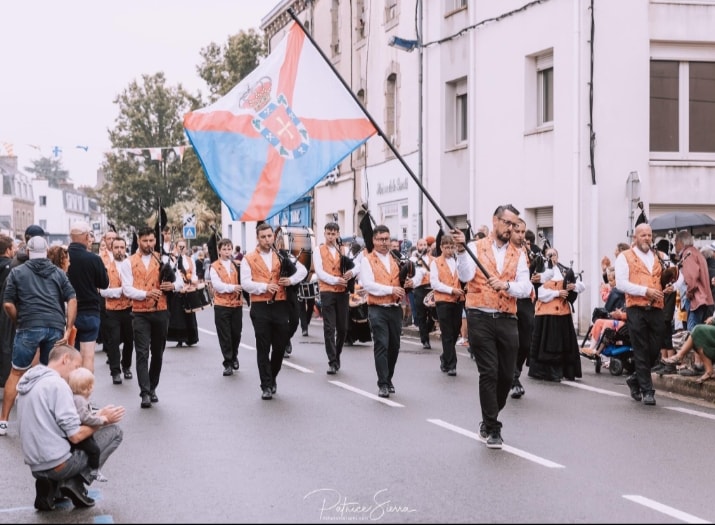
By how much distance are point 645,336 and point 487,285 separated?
3385 millimetres

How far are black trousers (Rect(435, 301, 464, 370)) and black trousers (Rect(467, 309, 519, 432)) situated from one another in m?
5.59

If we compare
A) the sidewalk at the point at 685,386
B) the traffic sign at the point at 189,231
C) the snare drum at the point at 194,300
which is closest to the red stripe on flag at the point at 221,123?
the sidewalk at the point at 685,386

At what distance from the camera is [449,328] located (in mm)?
15953

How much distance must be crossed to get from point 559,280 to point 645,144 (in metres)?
9.29

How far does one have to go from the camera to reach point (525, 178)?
25.3m

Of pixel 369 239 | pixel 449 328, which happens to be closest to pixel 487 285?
pixel 369 239

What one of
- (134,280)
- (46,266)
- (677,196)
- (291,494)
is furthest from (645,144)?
(291,494)

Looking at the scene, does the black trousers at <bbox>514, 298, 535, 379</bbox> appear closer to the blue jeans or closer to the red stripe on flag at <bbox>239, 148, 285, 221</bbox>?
the red stripe on flag at <bbox>239, 148, 285, 221</bbox>

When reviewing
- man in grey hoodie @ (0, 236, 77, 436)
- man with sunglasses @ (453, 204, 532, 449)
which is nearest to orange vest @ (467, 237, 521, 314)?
man with sunglasses @ (453, 204, 532, 449)

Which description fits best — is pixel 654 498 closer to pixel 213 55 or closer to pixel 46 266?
pixel 46 266

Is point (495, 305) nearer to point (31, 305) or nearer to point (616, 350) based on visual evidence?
point (31, 305)

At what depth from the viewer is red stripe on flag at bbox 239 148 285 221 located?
1186cm

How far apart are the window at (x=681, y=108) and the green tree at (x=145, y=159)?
63.1 meters

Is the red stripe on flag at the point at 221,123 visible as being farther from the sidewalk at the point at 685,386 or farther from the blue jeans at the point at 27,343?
the sidewalk at the point at 685,386
